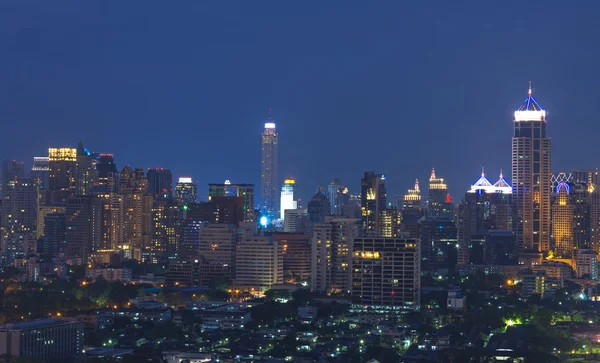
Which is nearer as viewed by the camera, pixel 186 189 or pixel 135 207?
pixel 135 207

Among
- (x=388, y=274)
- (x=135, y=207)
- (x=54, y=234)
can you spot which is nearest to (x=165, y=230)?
(x=135, y=207)

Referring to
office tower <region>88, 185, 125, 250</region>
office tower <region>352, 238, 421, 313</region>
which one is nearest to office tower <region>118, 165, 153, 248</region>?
office tower <region>88, 185, 125, 250</region>

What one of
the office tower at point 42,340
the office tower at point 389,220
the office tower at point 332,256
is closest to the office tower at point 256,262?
the office tower at point 332,256

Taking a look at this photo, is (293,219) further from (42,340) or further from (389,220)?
(42,340)

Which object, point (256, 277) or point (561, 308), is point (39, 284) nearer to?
point (256, 277)

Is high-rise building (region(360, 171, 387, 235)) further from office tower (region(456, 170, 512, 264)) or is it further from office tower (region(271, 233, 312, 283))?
office tower (region(271, 233, 312, 283))
